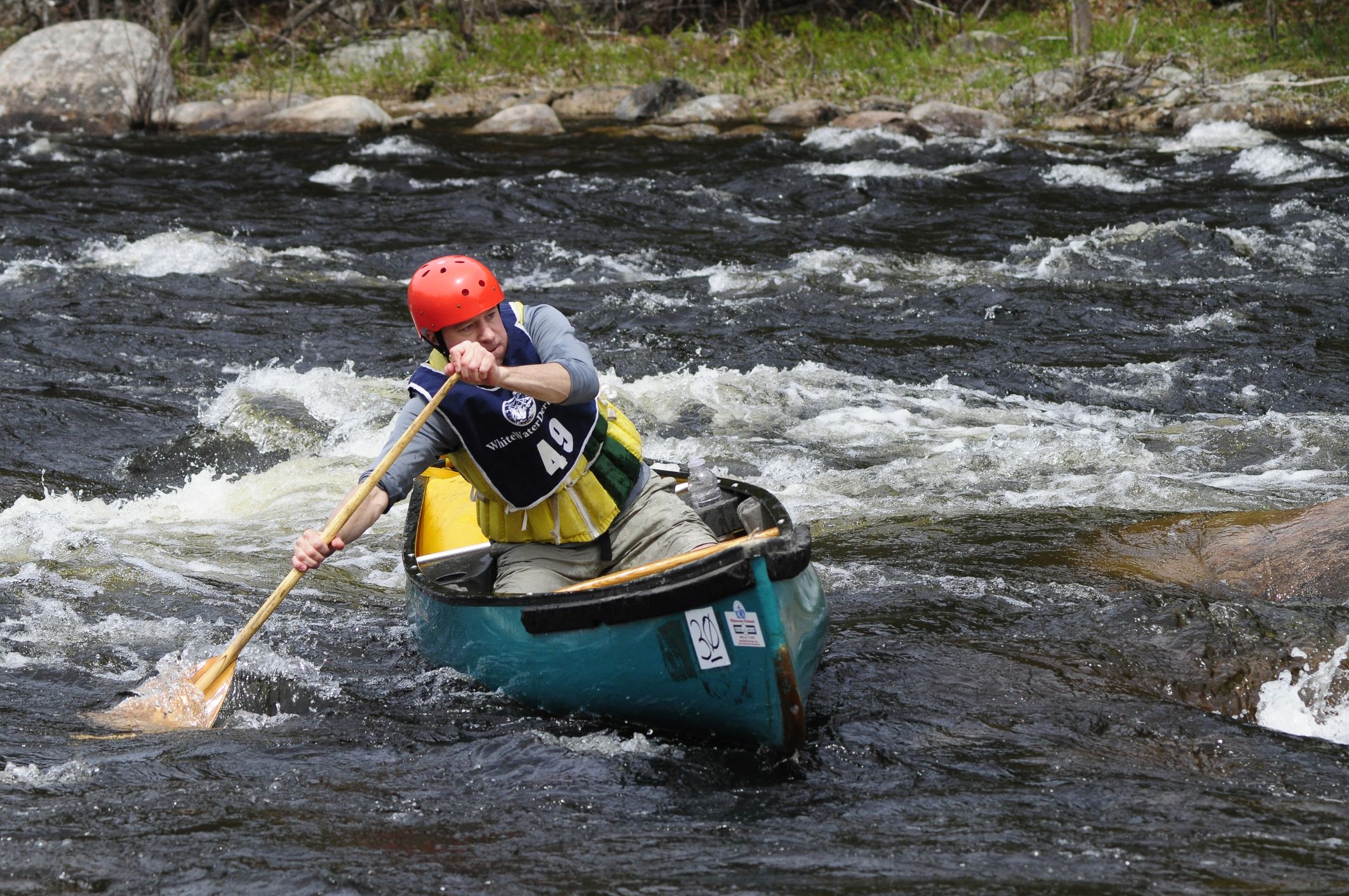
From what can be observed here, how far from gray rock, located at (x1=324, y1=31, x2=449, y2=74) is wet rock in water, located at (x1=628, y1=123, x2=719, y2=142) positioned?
5651 millimetres

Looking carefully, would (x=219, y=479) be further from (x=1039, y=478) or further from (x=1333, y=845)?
→ (x=1333, y=845)

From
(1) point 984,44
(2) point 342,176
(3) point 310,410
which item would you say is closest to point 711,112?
(1) point 984,44

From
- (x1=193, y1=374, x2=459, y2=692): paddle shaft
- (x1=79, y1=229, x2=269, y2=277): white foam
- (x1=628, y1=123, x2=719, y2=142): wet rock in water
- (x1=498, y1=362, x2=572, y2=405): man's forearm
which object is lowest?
(x1=628, y1=123, x2=719, y2=142): wet rock in water

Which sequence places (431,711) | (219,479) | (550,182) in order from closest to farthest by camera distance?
(431,711), (219,479), (550,182)

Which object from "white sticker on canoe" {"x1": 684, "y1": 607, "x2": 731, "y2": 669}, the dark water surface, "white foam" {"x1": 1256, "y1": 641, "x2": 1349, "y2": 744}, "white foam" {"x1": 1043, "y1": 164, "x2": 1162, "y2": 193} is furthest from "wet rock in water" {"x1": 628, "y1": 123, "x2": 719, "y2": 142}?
"white sticker on canoe" {"x1": 684, "y1": 607, "x2": 731, "y2": 669}

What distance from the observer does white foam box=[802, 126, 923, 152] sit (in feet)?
51.4

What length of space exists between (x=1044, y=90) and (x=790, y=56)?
460cm

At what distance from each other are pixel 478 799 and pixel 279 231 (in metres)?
9.53

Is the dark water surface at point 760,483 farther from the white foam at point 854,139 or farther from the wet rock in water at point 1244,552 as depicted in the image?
the white foam at point 854,139

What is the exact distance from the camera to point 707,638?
376cm

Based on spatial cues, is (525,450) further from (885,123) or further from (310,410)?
(885,123)

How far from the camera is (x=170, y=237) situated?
11.6m

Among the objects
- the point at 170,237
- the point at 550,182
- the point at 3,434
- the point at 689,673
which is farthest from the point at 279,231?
the point at 689,673

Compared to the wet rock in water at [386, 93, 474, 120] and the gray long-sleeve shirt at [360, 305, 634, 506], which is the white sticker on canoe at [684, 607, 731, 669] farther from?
the wet rock in water at [386, 93, 474, 120]
